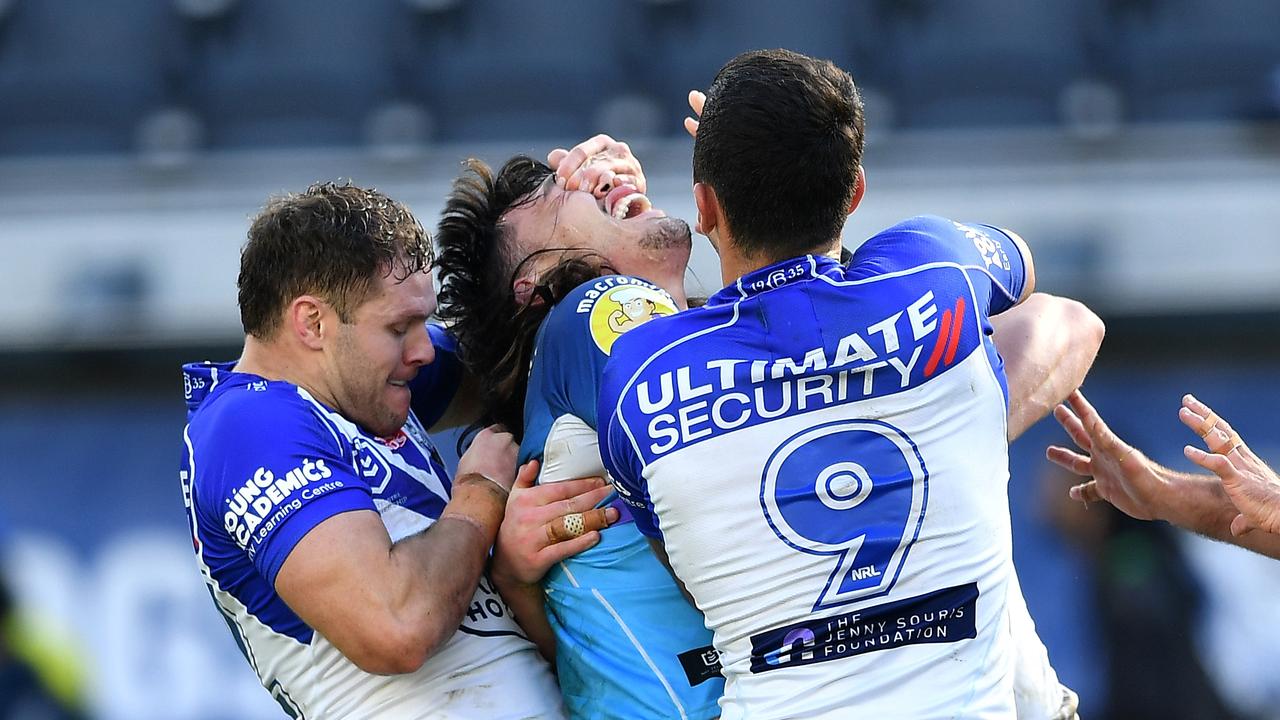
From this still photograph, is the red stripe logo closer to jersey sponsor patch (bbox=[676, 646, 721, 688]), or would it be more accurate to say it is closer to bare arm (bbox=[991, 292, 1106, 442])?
bare arm (bbox=[991, 292, 1106, 442])

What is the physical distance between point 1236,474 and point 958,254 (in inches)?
34.1

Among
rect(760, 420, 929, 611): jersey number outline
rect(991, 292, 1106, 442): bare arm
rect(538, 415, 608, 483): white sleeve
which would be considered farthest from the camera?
rect(538, 415, 608, 483): white sleeve

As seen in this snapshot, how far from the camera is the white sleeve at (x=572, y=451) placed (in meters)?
2.88

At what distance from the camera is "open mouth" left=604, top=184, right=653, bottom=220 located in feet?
11.4

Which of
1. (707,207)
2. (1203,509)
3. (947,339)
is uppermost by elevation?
(707,207)

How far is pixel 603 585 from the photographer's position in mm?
2828

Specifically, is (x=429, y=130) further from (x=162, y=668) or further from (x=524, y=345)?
(x=524, y=345)

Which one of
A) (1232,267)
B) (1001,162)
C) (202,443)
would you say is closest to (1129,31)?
(1001,162)

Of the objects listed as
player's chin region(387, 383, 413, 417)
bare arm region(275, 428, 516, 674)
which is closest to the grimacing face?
player's chin region(387, 383, 413, 417)

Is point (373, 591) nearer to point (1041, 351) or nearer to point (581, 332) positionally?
point (581, 332)

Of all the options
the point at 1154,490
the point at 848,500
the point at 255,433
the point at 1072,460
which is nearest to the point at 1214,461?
the point at 1154,490

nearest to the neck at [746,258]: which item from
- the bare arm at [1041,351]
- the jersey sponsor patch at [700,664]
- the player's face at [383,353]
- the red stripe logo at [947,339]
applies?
the red stripe logo at [947,339]

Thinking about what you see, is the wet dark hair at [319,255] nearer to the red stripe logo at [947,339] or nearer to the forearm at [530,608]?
the forearm at [530,608]

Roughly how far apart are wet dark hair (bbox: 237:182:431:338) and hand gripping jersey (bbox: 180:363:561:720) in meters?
0.19
